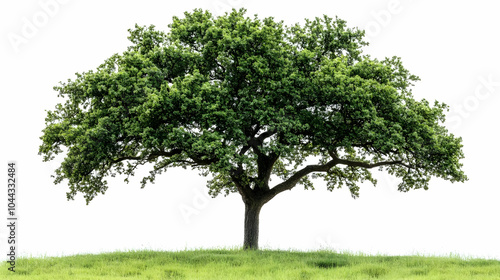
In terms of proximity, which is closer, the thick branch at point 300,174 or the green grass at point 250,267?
the green grass at point 250,267

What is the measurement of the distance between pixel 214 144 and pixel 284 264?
248 inches

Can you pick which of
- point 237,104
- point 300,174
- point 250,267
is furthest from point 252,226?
point 237,104

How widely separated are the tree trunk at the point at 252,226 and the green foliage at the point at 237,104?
67.7 inches

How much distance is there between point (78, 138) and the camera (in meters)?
20.1

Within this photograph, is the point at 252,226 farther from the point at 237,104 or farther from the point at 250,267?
the point at 237,104

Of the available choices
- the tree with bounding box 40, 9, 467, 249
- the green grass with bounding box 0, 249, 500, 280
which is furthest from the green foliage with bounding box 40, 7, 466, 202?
the green grass with bounding box 0, 249, 500, 280

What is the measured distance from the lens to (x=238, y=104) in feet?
68.3

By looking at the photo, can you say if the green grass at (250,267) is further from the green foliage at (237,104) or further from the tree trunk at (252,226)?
the green foliage at (237,104)

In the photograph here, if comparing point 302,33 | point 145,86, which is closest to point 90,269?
point 145,86

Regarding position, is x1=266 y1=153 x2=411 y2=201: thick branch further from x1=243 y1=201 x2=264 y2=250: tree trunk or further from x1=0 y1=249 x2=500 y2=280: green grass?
x1=0 y1=249 x2=500 y2=280: green grass

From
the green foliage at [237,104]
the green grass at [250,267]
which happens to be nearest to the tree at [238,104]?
the green foliage at [237,104]

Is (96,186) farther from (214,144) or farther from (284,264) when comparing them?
Result: (284,264)

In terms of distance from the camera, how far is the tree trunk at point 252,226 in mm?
24138

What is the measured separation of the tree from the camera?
65.5 feet
